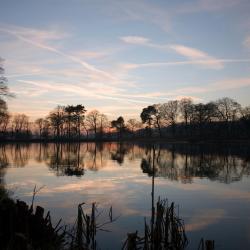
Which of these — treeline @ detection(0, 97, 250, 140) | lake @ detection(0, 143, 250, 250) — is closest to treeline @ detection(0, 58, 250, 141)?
treeline @ detection(0, 97, 250, 140)

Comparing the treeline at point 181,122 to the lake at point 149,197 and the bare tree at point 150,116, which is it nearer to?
the bare tree at point 150,116

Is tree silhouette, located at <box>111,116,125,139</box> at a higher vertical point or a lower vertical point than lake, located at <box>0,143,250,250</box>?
higher

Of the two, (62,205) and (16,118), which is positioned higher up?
(16,118)

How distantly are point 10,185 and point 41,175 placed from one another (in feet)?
25.0

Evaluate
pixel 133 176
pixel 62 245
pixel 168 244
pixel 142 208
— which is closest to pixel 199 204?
pixel 142 208

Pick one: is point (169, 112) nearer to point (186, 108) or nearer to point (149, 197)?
point (186, 108)

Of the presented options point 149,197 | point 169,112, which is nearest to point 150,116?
point 169,112

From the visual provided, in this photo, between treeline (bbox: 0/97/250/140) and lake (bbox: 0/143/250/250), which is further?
treeline (bbox: 0/97/250/140)

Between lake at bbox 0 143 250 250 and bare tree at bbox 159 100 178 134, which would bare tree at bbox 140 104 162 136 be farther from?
lake at bbox 0 143 250 250

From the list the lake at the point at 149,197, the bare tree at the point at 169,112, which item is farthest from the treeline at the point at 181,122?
the lake at the point at 149,197

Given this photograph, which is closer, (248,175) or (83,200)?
(83,200)

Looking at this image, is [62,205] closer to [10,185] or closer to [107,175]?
[10,185]

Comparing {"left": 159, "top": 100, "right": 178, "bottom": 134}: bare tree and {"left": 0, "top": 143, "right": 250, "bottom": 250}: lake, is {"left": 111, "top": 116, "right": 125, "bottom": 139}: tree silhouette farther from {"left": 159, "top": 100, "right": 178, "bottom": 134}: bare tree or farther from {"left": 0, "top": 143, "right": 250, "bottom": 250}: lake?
{"left": 0, "top": 143, "right": 250, "bottom": 250}: lake

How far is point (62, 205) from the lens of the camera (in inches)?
800
